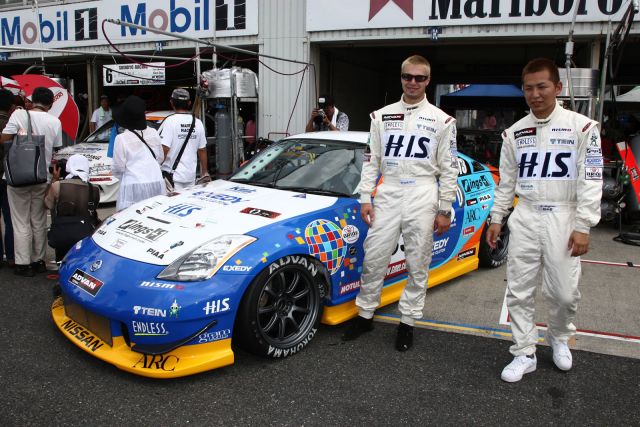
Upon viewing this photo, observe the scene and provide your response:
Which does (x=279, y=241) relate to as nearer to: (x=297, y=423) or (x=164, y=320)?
(x=164, y=320)

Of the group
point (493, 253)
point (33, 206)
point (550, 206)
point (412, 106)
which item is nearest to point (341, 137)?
point (412, 106)

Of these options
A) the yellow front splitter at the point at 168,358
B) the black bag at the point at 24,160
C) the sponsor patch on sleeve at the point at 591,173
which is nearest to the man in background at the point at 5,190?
the black bag at the point at 24,160

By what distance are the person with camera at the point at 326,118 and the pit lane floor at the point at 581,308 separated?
3156 mm

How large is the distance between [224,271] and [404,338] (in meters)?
1.26

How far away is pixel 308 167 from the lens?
406 cm

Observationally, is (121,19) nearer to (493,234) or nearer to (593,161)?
(493,234)

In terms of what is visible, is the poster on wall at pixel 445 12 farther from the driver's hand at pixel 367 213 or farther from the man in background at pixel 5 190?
the driver's hand at pixel 367 213

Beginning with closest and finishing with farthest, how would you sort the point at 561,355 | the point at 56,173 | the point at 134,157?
1. the point at 561,355
2. the point at 134,157
3. the point at 56,173

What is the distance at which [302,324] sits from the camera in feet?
10.9

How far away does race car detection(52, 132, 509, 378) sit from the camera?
2.80 meters

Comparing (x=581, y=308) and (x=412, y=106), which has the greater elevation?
(x=412, y=106)

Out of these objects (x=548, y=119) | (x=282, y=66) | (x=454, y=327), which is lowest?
(x=454, y=327)

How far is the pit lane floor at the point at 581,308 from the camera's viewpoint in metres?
3.63

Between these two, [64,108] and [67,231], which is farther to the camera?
[64,108]
